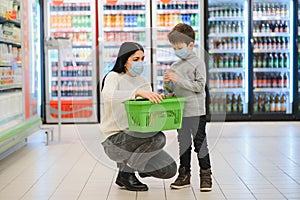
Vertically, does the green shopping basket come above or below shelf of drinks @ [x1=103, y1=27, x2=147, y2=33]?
below

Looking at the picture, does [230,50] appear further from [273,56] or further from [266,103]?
[266,103]

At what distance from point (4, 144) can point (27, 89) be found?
4.92ft

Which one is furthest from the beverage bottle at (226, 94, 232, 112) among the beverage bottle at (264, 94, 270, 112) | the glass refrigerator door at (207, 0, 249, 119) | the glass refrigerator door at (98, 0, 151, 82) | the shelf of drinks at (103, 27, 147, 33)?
the shelf of drinks at (103, 27, 147, 33)

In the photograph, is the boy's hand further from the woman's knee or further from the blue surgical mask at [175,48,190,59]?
the woman's knee

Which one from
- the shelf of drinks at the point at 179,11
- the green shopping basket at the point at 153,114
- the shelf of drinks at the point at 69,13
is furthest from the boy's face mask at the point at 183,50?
the shelf of drinks at the point at 69,13

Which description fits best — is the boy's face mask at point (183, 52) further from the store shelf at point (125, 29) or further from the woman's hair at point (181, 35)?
the store shelf at point (125, 29)

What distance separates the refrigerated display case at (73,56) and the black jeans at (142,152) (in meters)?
5.07

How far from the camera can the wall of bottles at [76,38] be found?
9.60 meters

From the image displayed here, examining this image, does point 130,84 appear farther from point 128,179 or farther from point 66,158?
point 66,158

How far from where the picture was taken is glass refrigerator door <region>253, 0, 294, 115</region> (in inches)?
382

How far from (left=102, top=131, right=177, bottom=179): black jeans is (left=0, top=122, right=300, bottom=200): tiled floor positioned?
0.56 ft

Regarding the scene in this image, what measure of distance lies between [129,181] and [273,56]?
5877 millimetres

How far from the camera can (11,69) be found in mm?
6441

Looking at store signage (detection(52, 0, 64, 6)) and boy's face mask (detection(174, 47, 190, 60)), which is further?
store signage (detection(52, 0, 64, 6))
